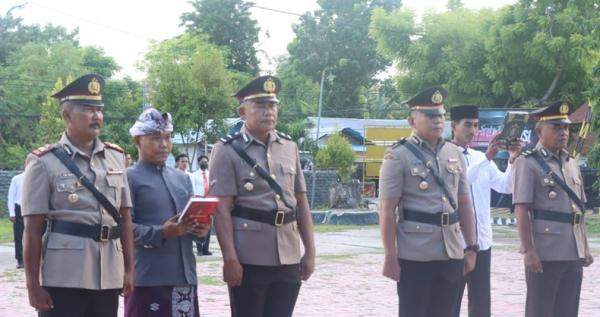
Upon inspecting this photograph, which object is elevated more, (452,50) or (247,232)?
(452,50)

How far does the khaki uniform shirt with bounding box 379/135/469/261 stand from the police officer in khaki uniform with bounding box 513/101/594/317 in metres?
0.92

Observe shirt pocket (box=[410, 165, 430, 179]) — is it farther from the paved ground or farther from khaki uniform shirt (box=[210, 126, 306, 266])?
the paved ground

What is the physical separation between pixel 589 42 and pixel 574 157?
24.6 metres

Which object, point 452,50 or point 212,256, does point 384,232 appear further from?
point 452,50

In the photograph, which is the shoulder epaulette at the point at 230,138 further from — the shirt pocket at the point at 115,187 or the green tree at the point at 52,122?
the green tree at the point at 52,122

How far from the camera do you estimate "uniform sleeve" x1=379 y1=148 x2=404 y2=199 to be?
21.0ft

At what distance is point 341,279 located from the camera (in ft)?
43.5

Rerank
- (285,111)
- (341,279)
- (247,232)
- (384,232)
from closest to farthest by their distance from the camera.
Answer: (247,232), (384,232), (341,279), (285,111)

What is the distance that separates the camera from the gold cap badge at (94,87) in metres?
5.51

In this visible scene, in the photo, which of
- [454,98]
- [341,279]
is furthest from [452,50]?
[341,279]

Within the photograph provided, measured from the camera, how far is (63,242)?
17.2 ft

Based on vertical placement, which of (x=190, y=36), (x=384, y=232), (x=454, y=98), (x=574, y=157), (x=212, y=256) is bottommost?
(x=212, y=256)

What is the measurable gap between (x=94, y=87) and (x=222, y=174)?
97cm

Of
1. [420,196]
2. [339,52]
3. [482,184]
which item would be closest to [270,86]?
[420,196]
